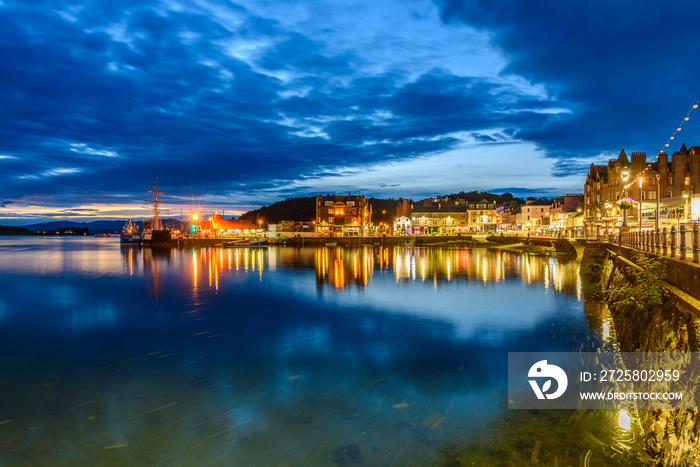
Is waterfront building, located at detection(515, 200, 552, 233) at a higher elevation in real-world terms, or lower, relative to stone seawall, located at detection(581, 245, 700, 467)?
higher

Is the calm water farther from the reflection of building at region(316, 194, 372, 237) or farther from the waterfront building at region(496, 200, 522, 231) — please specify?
the waterfront building at region(496, 200, 522, 231)

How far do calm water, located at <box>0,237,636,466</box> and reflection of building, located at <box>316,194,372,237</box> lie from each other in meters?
96.2

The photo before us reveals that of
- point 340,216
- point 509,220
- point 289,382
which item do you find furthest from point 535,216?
point 289,382

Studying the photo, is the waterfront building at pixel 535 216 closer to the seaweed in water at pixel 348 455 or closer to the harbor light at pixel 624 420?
the harbor light at pixel 624 420

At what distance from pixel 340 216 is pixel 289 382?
111m

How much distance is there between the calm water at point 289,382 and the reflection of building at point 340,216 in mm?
96179

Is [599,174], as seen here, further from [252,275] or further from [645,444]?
[645,444]

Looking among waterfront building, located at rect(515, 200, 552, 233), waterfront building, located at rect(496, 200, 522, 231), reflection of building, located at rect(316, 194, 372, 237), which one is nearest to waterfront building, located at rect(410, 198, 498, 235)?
waterfront building, located at rect(496, 200, 522, 231)

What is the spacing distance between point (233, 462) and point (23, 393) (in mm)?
7742

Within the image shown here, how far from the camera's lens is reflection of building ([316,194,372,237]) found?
12262 cm

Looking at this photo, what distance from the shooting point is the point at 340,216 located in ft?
402

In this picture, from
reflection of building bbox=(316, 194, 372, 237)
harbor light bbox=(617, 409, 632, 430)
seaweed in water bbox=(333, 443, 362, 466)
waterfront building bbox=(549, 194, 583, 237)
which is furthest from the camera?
reflection of building bbox=(316, 194, 372, 237)

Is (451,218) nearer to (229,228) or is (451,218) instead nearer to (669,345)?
(229,228)

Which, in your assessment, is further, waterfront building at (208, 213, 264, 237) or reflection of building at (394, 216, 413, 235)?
waterfront building at (208, 213, 264, 237)
